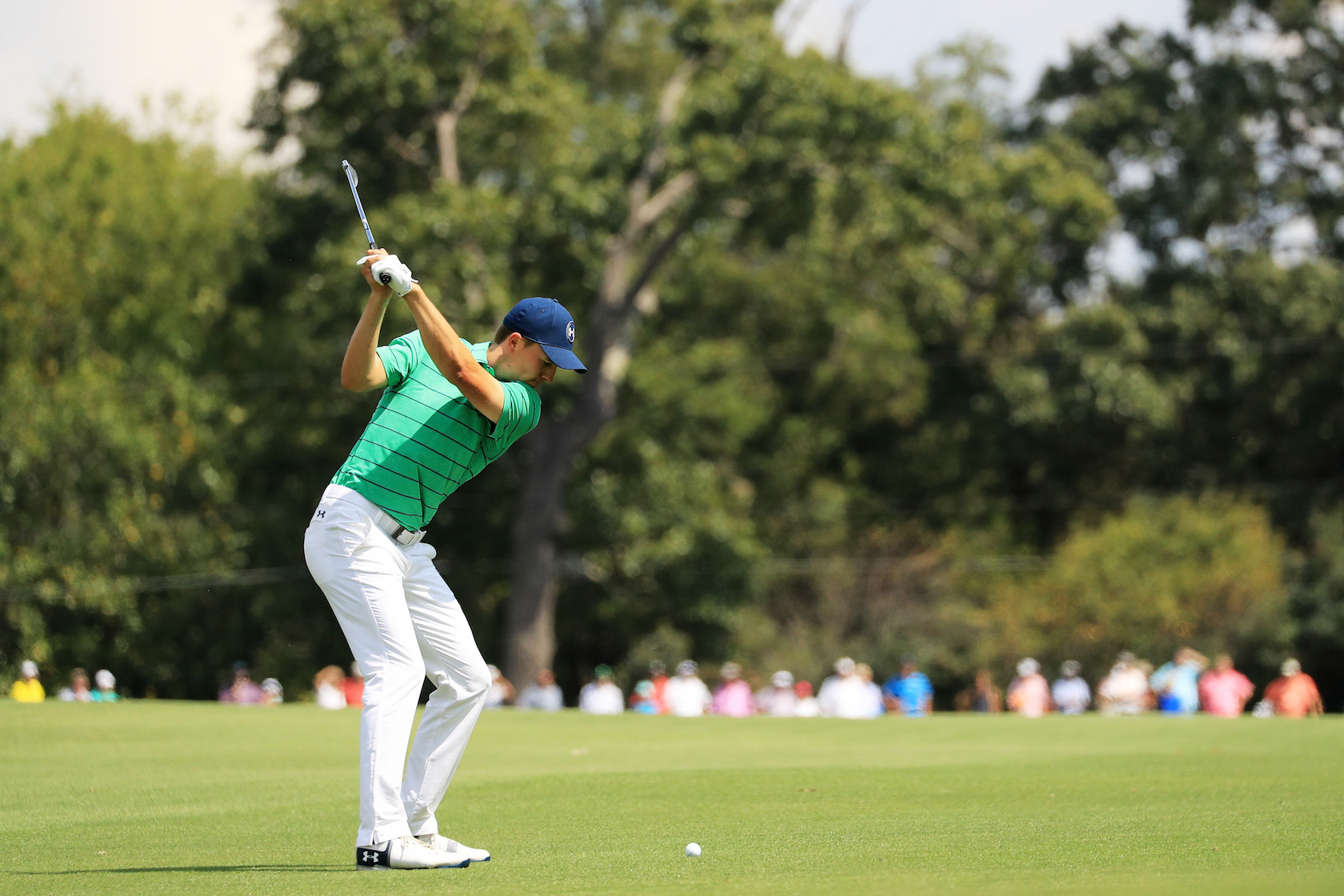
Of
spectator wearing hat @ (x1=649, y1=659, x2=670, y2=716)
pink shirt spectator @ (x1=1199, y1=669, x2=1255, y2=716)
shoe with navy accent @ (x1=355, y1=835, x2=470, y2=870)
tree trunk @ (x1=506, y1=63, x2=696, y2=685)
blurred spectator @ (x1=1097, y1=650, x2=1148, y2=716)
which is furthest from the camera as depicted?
tree trunk @ (x1=506, y1=63, x2=696, y2=685)

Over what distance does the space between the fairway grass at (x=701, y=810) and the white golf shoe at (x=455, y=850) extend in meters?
0.11

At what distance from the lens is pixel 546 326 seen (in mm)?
6012

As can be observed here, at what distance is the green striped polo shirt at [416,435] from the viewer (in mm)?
5859

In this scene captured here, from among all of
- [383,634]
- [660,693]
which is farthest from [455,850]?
[660,693]

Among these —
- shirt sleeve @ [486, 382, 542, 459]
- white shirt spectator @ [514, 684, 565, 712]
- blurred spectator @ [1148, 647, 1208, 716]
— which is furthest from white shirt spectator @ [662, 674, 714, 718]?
shirt sleeve @ [486, 382, 542, 459]

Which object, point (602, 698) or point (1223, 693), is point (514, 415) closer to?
point (602, 698)

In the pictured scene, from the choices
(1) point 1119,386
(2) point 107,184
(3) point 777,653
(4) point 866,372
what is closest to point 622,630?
(3) point 777,653

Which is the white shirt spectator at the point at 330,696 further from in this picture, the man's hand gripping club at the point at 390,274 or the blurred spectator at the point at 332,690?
the man's hand gripping club at the point at 390,274

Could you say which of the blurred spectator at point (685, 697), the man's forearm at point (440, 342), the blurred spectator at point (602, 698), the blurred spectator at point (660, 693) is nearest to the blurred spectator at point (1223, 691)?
the blurred spectator at point (685, 697)

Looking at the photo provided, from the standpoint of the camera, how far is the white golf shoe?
5.84 metres

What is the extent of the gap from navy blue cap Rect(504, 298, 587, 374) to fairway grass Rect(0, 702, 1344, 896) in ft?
6.43

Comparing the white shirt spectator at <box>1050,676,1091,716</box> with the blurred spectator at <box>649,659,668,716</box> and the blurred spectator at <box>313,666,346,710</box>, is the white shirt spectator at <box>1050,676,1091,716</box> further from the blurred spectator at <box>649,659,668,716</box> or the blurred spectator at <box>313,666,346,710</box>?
the blurred spectator at <box>313,666,346,710</box>

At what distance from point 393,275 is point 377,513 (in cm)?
96

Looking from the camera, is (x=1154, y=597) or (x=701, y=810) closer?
(x=701, y=810)
